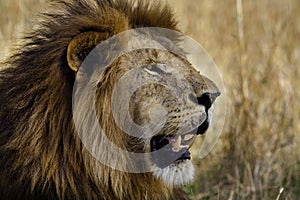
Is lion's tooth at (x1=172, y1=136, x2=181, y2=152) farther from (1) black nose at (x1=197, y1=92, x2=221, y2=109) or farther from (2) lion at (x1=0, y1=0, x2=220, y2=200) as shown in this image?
(1) black nose at (x1=197, y1=92, x2=221, y2=109)

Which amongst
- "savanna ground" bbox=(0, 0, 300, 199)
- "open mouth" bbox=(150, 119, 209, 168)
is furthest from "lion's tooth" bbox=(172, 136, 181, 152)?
"savanna ground" bbox=(0, 0, 300, 199)

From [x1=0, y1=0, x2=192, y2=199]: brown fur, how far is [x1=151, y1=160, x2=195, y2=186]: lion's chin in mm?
119

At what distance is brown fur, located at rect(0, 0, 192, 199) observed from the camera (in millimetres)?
3029

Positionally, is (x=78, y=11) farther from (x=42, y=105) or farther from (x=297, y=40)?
(x=297, y=40)

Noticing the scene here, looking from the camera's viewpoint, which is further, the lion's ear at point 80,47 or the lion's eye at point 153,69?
the lion's eye at point 153,69

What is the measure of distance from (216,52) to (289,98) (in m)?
1.53

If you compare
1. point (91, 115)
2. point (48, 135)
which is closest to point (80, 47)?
point (91, 115)

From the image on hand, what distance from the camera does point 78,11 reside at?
3.19 meters

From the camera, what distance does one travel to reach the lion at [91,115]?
3033 millimetres

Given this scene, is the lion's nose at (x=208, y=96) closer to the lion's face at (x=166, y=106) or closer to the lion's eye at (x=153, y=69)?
the lion's face at (x=166, y=106)

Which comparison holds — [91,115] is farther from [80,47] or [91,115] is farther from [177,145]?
[177,145]

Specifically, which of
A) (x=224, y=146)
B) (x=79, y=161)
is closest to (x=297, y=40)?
(x=224, y=146)

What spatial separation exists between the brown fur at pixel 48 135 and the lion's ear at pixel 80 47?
5cm

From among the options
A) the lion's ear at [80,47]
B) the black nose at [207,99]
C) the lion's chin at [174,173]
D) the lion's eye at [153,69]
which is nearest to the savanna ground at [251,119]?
the lion's chin at [174,173]
